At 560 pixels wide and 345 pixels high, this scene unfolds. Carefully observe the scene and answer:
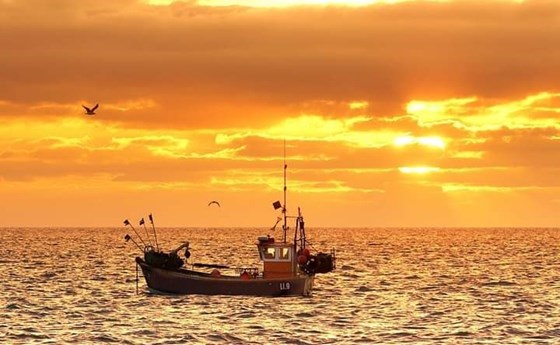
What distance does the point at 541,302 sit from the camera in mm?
82062

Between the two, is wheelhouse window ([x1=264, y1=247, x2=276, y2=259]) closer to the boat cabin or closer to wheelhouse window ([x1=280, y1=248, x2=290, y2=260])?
the boat cabin

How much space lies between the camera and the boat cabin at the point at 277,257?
255 ft

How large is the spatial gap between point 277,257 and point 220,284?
17.3 feet

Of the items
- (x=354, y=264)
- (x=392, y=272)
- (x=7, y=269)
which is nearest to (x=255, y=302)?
(x=392, y=272)

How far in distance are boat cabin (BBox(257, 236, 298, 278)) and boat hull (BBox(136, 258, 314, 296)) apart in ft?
1.99

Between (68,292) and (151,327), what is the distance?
2968 centimetres

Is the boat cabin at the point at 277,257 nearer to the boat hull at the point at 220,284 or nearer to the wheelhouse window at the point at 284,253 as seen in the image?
the wheelhouse window at the point at 284,253

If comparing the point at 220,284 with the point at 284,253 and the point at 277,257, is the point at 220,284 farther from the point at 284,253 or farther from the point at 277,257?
the point at 284,253

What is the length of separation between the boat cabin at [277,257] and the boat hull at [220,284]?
606 mm

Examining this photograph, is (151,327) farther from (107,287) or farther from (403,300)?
(107,287)

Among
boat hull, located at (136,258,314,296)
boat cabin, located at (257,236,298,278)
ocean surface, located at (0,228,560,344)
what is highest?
boat cabin, located at (257,236,298,278)

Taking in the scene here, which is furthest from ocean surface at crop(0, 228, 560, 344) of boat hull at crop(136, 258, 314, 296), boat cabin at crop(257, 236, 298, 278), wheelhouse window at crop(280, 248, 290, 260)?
wheelhouse window at crop(280, 248, 290, 260)

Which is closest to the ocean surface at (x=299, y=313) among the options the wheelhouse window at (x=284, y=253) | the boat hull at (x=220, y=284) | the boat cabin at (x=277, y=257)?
the boat hull at (x=220, y=284)

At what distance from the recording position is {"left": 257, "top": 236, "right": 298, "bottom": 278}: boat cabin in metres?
77.7
